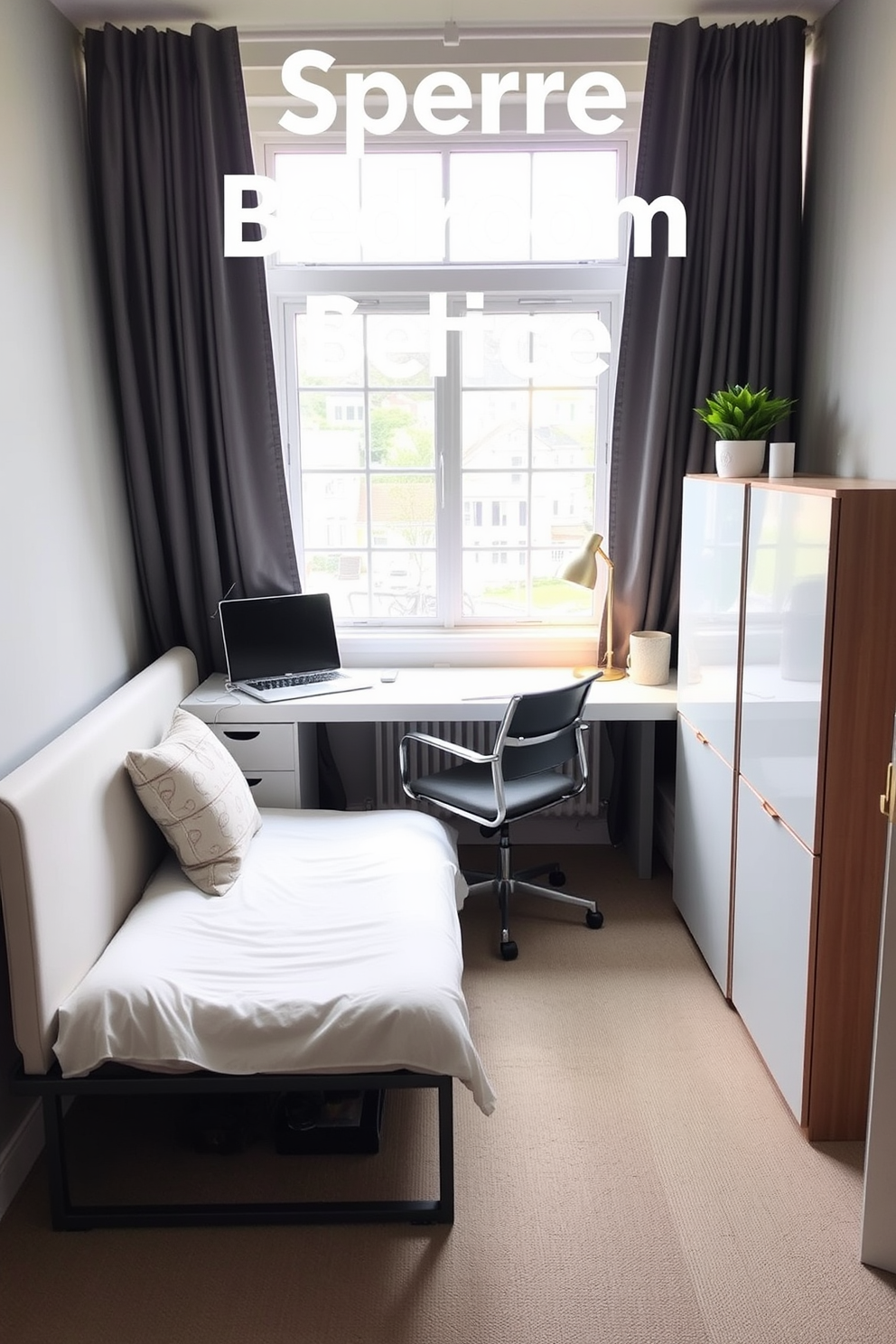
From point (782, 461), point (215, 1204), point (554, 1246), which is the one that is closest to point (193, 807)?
point (215, 1204)

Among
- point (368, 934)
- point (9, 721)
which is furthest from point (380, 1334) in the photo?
point (9, 721)

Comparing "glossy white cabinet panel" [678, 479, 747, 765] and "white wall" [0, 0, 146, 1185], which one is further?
"glossy white cabinet panel" [678, 479, 747, 765]

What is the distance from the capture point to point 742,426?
3074 millimetres

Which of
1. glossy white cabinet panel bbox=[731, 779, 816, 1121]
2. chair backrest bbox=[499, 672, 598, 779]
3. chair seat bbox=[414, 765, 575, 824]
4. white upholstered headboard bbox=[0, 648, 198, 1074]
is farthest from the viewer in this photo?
chair seat bbox=[414, 765, 575, 824]

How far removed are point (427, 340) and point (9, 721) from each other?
80.9 inches

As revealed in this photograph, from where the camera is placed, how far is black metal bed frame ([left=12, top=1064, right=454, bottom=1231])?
212 cm

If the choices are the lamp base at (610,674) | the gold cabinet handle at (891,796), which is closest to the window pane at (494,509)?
the lamp base at (610,674)

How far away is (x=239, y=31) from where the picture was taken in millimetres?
3359

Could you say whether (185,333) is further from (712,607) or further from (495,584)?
(712,607)

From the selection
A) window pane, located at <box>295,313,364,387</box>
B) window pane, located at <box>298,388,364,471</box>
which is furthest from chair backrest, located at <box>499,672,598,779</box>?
window pane, located at <box>295,313,364,387</box>

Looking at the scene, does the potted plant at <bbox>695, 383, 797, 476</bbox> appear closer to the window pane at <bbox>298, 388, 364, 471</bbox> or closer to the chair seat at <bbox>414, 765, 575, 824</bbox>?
the chair seat at <bbox>414, 765, 575, 824</bbox>

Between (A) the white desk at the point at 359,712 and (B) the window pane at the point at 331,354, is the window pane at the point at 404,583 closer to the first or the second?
(A) the white desk at the point at 359,712

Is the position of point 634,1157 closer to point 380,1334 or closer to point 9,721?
point 380,1334

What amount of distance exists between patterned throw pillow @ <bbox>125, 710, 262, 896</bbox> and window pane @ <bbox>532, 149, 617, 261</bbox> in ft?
7.19
